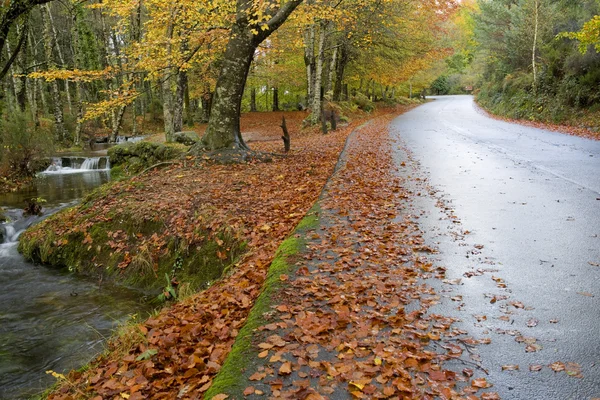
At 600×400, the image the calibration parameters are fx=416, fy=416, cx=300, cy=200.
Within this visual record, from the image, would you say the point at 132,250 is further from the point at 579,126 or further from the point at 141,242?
the point at 579,126

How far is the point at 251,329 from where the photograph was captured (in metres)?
3.74

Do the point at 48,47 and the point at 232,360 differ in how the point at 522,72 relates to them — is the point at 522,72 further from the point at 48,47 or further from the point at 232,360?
the point at 232,360

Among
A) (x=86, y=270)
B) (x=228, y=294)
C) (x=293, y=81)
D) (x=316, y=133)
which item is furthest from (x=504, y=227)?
(x=293, y=81)

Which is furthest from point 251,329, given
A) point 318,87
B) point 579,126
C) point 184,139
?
point 579,126

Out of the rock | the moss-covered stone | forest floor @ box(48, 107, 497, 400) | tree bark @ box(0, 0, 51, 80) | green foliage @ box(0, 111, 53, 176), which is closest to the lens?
forest floor @ box(48, 107, 497, 400)

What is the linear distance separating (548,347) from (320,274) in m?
2.29

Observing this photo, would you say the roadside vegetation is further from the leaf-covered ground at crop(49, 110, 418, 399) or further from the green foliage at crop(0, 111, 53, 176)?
the green foliage at crop(0, 111, 53, 176)

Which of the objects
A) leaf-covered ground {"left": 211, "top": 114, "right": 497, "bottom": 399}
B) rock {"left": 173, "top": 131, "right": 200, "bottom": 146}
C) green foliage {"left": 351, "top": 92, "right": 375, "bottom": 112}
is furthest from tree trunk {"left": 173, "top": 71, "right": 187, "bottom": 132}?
green foliage {"left": 351, "top": 92, "right": 375, "bottom": 112}

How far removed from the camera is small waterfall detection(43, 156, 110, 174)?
61.5 feet

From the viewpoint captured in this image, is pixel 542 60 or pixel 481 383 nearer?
pixel 481 383

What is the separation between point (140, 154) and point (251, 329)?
46.2 ft

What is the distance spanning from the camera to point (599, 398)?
9.03ft

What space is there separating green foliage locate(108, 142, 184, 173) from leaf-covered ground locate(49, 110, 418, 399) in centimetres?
310

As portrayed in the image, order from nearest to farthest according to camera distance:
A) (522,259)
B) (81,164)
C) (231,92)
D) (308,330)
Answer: (308,330)
(522,259)
(231,92)
(81,164)
